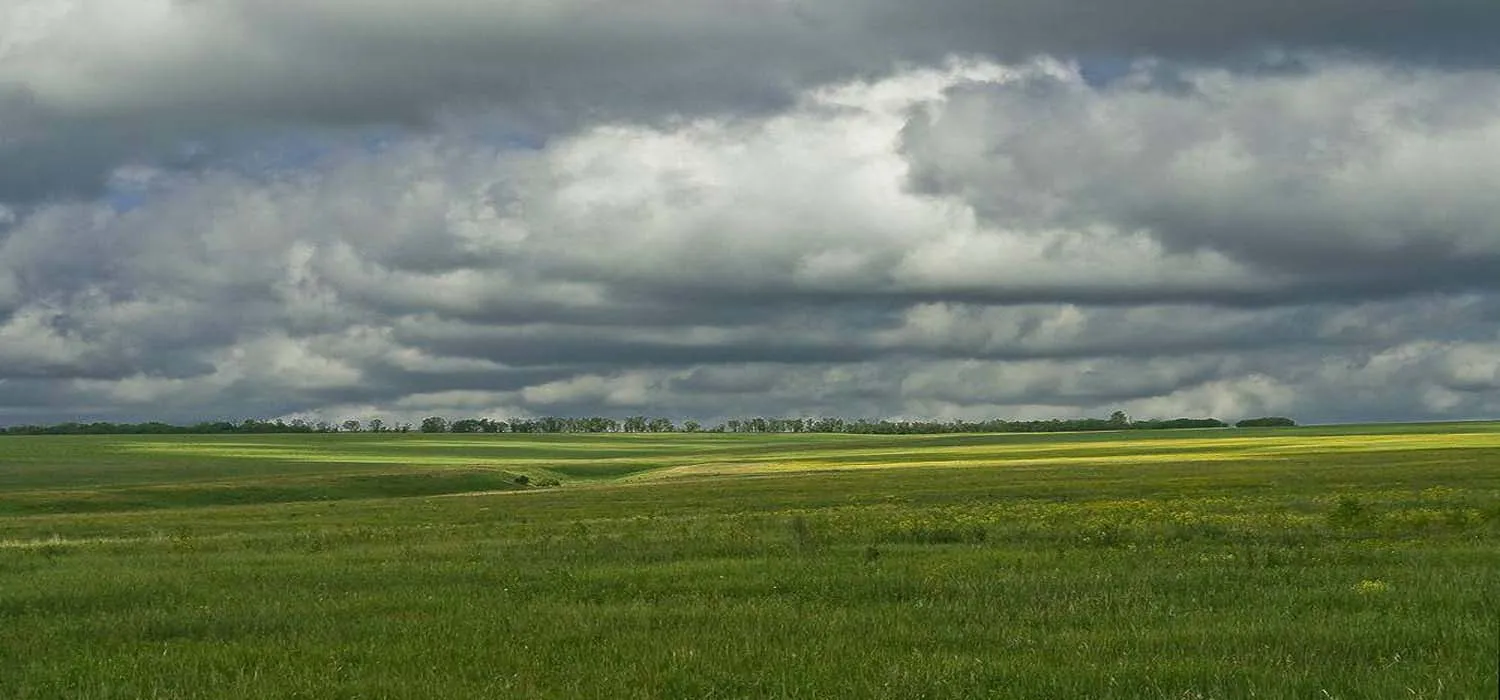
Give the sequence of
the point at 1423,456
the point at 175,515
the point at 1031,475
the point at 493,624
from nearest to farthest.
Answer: the point at 493,624 < the point at 175,515 < the point at 1031,475 < the point at 1423,456

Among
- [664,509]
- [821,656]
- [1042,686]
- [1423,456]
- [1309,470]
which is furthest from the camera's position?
[1423,456]

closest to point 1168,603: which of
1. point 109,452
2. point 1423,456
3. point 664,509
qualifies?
point 664,509

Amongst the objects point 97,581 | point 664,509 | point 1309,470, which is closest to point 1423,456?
point 1309,470

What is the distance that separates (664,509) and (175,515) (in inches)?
1112

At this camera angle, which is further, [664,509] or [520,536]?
[664,509]

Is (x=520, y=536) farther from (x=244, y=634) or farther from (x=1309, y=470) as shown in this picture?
(x=1309, y=470)

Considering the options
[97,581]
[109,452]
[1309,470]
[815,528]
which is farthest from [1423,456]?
[109,452]

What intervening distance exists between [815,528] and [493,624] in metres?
20.9

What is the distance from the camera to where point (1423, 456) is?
353 ft

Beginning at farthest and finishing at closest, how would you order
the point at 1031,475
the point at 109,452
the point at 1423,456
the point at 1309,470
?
the point at 109,452, the point at 1423,456, the point at 1031,475, the point at 1309,470

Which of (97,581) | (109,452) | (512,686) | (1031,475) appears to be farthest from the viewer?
(109,452)

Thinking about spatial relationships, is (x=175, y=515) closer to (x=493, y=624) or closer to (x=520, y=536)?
(x=520, y=536)

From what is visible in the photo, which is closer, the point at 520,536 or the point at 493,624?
the point at 493,624

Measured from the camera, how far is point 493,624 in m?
17.2
